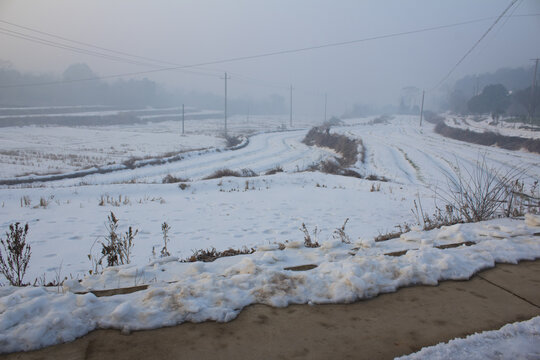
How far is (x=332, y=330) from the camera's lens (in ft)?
7.28

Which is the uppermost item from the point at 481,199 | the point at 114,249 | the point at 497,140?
the point at 497,140

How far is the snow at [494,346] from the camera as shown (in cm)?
191

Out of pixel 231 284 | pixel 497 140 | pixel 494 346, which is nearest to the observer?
pixel 494 346

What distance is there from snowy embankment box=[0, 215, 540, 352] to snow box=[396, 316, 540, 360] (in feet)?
2.48

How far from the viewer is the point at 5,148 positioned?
35.7 m

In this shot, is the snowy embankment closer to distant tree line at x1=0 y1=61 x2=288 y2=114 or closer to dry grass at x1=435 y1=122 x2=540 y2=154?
dry grass at x1=435 y1=122 x2=540 y2=154

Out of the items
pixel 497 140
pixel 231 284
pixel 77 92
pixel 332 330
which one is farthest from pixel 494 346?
pixel 77 92

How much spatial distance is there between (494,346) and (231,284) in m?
1.90

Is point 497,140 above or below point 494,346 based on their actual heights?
above

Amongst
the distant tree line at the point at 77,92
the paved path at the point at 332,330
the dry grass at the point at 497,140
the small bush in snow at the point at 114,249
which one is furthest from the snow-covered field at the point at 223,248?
the distant tree line at the point at 77,92

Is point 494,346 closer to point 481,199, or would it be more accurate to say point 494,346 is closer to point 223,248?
point 223,248

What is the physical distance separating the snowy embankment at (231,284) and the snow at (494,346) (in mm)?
756

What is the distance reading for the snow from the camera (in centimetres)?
191

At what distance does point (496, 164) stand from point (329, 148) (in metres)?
19.0
